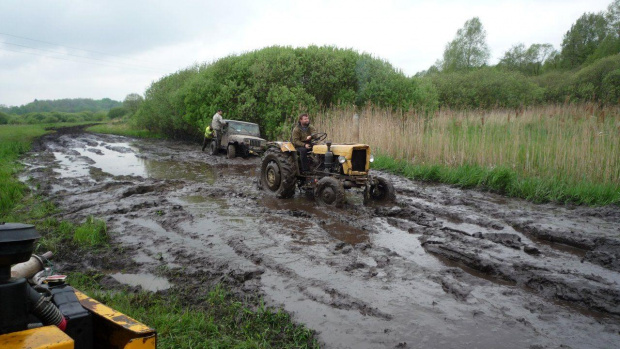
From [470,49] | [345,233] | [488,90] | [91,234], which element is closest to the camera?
[91,234]

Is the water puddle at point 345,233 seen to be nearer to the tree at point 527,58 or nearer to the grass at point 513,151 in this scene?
the grass at point 513,151

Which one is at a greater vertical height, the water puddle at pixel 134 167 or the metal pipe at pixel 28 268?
the metal pipe at pixel 28 268

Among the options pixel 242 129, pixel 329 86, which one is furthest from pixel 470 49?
pixel 242 129

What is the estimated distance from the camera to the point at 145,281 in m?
4.21

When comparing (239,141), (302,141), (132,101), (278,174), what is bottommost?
(278,174)

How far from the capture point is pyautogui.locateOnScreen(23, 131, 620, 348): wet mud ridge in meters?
3.29

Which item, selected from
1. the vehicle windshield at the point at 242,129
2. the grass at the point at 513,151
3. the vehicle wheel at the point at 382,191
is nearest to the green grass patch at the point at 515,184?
the grass at the point at 513,151

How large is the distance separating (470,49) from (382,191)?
34569 mm

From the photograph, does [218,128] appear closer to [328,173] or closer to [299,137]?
[299,137]

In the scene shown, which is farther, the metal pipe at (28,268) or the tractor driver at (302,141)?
the tractor driver at (302,141)

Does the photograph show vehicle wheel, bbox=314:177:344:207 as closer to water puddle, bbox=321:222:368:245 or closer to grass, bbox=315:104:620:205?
water puddle, bbox=321:222:368:245

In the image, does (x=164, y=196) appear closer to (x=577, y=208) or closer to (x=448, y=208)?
(x=448, y=208)

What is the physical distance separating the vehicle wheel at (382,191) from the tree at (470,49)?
3326 cm

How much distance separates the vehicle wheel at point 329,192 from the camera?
709 centimetres
